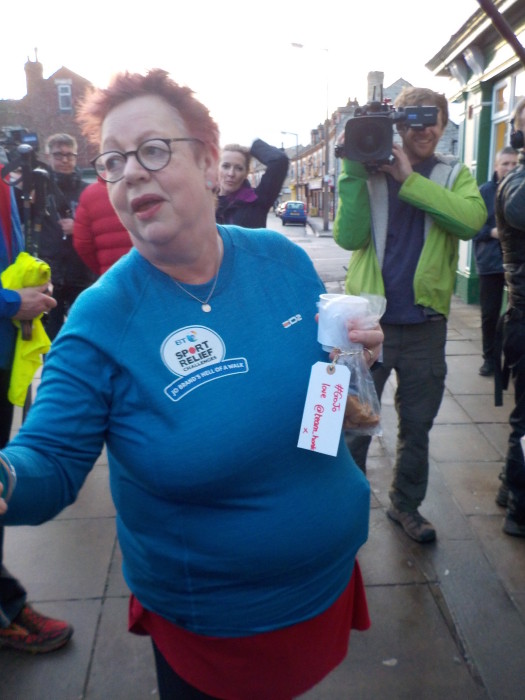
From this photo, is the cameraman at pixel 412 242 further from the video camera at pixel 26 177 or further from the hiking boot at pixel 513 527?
the video camera at pixel 26 177

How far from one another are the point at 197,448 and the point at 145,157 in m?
0.67

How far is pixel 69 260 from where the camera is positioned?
16.9 ft

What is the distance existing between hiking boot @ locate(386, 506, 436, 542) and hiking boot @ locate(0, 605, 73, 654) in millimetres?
1707

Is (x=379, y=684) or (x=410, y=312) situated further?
(x=410, y=312)

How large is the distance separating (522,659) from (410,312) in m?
1.52

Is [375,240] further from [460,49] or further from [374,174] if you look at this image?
[460,49]

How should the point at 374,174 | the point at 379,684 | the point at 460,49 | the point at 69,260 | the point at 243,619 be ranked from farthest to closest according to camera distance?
the point at 460,49, the point at 69,260, the point at 374,174, the point at 379,684, the point at 243,619

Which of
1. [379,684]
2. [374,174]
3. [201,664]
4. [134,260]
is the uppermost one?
[374,174]

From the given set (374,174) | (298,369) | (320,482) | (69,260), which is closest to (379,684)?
(320,482)

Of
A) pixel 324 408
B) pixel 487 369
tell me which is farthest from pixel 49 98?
pixel 324 408

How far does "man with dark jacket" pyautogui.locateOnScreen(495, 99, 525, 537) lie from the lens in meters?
2.94

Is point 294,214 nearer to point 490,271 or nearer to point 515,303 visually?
point 490,271

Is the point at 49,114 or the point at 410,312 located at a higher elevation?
the point at 49,114

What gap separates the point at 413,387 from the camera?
3.17m
